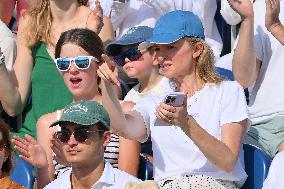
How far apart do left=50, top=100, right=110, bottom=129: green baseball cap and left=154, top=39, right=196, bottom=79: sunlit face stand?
0.50 metres

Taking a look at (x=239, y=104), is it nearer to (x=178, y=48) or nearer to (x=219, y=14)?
(x=178, y=48)

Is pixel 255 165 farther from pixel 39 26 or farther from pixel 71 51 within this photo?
pixel 39 26

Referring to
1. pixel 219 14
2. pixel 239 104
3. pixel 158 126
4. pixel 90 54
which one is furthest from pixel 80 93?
pixel 219 14

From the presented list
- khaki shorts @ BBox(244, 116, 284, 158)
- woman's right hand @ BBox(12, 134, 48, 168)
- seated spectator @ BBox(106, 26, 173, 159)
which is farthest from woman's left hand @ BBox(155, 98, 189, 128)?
seated spectator @ BBox(106, 26, 173, 159)

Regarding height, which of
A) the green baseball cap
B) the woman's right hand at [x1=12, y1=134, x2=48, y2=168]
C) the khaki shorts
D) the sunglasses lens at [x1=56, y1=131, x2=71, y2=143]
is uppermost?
the green baseball cap

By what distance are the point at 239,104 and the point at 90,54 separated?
3.52 ft

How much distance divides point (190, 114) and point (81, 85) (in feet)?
2.63

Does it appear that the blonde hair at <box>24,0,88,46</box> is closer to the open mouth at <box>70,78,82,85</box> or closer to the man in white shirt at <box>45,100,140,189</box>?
the open mouth at <box>70,78,82,85</box>

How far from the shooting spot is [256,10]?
616 cm

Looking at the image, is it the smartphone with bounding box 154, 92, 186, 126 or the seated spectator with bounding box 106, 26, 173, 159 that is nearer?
the smartphone with bounding box 154, 92, 186, 126


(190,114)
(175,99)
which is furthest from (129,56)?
(175,99)

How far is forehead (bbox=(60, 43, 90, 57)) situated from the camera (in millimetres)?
5488

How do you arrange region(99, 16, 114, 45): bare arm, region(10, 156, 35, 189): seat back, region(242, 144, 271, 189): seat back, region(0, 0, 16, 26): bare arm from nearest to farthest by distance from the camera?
1. region(242, 144, 271, 189): seat back
2. region(10, 156, 35, 189): seat back
3. region(99, 16, 114, 45): bare arm
4. region(0, 0, 16, 26): bare arm

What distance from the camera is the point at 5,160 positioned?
4.87m
